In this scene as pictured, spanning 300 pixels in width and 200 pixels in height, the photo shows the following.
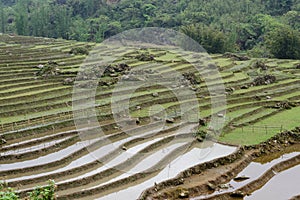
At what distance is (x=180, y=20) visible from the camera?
8100cm

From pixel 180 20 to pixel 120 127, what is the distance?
57.4 meters

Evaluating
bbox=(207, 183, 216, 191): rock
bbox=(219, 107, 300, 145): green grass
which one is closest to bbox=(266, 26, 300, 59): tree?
bbox=(219, 107, 300, 145): green grass

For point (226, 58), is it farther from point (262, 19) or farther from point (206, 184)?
point (206, 184)

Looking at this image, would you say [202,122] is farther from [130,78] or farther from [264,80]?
[264,80]

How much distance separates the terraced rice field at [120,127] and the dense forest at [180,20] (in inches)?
974

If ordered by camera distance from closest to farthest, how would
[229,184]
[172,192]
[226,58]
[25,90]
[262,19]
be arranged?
[172,192]
[229,184]
[25,90]
[226,58]
[262,19]

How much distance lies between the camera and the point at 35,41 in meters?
60.8

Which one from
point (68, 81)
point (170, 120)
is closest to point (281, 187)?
point (170, 120)

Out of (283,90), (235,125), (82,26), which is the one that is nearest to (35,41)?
(82,26)

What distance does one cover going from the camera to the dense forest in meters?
67.1

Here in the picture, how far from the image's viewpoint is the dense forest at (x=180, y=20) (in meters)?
67.1

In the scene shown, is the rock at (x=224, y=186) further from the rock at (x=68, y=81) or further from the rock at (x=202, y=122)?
the rock at (x=68, y=81)

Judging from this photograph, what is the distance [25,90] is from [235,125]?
15.7 metres

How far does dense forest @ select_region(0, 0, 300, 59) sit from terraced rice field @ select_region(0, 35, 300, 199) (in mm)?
24734
